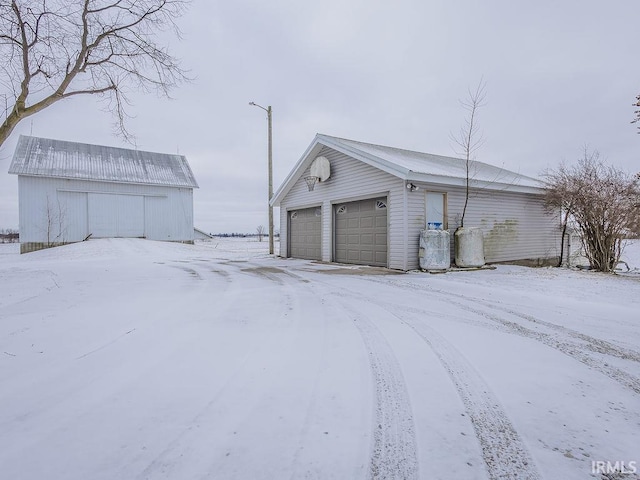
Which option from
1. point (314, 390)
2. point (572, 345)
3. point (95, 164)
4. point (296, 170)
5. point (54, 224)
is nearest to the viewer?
point (314, 390)

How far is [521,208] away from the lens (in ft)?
37.7

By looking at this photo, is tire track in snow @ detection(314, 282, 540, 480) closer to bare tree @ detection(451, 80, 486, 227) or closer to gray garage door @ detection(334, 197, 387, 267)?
gray garage door @ detection(334, 197, 387, 267)

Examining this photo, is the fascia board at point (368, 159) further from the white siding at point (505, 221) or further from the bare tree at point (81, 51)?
the bare tree at point (81, 51)

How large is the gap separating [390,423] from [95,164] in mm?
23664

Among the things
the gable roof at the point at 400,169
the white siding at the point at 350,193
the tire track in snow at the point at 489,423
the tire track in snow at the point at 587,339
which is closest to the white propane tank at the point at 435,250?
the white siding at the point at 350,193

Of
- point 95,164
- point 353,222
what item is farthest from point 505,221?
point 95,164

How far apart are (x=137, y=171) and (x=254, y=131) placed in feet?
27.3

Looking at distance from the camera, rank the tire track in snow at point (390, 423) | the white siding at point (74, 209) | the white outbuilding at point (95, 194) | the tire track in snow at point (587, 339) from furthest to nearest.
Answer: the white outbuilding at point (95, 194)
the white siding at point (74, 209)
the tire track in snow at point (587, 339)
the tire track in snow at point (390, 423)

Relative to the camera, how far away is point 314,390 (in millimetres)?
2229

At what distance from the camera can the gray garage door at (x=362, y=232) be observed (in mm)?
9852

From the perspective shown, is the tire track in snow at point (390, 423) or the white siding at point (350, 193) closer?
the tire track in snow at point (390, 423)

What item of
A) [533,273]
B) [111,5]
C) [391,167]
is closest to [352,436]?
[391,167]

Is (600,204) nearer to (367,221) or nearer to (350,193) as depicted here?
(367,221)

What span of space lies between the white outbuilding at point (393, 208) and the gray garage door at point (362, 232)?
1.2 inches
